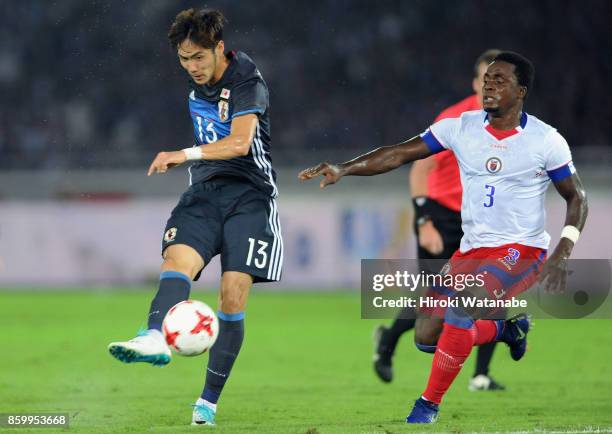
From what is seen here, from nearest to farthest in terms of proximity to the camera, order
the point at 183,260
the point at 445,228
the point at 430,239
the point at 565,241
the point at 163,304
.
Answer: the point at 163,304 < the point at 565,241 < the point at 183,260 < the point at 430,239 < the point at 445,228

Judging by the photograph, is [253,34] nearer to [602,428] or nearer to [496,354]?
[496,354]

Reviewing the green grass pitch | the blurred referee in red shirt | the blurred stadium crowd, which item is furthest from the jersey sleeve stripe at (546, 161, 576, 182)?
the blurred stadium crowd

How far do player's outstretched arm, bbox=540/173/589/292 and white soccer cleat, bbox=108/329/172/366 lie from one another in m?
1.93

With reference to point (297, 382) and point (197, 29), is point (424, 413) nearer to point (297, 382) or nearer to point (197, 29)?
point (197, 29)

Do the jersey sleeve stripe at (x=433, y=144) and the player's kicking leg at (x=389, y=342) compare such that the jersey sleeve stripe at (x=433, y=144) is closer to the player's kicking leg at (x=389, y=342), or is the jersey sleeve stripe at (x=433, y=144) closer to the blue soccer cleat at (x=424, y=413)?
the blue soccer cleat at (x=424, y=413)

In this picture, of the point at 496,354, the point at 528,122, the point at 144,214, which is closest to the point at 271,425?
the point at 528,122

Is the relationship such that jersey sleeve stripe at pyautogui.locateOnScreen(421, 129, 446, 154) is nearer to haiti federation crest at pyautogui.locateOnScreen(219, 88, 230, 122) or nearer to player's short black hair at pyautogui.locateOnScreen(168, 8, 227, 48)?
haiti federation crest at pyautogui.locateOnScreen(219, 88, 230, 122)

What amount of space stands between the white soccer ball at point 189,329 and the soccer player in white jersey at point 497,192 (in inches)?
37.6

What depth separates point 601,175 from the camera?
1897cm

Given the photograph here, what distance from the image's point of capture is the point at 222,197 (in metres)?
6.12

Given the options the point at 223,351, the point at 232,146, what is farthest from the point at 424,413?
the point at 232,146

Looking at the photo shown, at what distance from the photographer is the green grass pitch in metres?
6.11

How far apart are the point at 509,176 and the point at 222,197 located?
1.56 meters

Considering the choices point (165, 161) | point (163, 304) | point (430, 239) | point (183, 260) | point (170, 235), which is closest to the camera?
point (165, 161)
